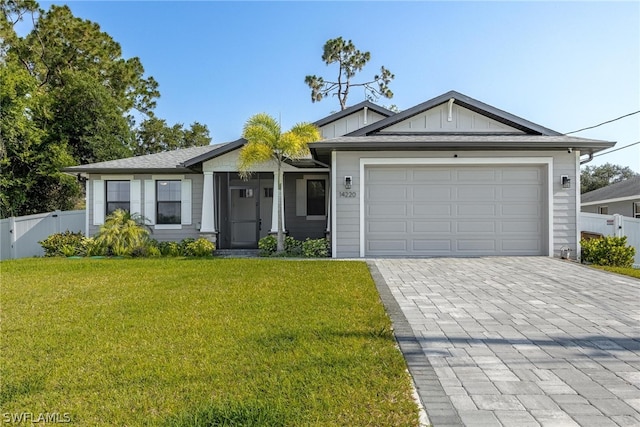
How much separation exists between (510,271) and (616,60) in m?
9.90

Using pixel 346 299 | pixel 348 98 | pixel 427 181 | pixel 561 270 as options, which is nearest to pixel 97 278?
pixel 346 299

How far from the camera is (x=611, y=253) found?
31.1 ft

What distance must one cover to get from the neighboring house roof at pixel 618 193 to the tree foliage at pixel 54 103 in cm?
2674

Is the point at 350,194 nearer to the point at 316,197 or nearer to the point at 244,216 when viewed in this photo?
the point at 316,197

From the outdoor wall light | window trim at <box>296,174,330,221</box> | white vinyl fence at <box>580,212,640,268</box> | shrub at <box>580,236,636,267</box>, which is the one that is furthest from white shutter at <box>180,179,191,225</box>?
white vinyl fence at <box>580,212,640,268</box>

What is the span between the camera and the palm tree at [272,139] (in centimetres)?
1072

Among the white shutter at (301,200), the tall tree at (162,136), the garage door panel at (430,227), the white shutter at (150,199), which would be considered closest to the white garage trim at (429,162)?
the garage door panel at (430,227)

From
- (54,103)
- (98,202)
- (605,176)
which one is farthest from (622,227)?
(605,176)

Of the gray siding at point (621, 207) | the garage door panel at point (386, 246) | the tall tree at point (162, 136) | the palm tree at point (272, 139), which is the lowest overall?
the garage door panel at point (386, 246)

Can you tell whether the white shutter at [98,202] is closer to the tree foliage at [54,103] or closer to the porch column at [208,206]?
the porch column at [208,206]

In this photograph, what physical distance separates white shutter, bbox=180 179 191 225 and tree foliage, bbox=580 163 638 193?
124ft

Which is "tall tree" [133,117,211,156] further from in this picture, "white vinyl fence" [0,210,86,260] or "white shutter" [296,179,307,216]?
"white shutter" [296,179,307,216]

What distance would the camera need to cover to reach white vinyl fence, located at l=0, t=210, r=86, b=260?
40.1 ft

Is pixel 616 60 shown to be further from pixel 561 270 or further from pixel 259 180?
pixel 259 180
